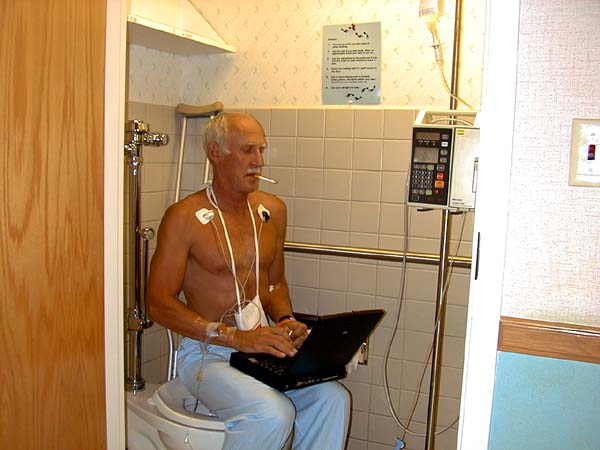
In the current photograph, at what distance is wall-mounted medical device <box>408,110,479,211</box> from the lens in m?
1.55

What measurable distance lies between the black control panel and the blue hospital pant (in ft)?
2.34

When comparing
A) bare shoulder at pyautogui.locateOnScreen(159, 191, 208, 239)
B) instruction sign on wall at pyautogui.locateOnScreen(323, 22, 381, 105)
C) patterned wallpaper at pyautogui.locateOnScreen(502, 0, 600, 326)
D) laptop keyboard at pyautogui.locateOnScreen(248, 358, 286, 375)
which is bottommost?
Result: laptop keyboard at pyautogui.locateOnScreen(248, 358, 286, 375)

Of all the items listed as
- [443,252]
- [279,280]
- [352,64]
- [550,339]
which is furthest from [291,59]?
[550,339]

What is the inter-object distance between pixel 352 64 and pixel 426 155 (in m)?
0.84

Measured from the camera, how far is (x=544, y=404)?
101 cm

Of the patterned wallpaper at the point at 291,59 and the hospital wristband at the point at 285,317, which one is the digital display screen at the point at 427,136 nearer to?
the patterned wallpaper at the point at 291,59

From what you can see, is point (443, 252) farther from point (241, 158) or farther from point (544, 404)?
point (241, 158)

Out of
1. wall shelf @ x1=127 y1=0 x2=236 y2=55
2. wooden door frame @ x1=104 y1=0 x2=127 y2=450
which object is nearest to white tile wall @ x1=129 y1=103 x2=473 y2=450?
wall shelf @ x1=127 y1=0 x2=236 y2=55

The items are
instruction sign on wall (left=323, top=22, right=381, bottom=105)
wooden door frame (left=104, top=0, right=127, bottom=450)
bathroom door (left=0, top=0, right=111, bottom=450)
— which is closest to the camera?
bathroom door (left=0, top=0, right=111, bottom=450)

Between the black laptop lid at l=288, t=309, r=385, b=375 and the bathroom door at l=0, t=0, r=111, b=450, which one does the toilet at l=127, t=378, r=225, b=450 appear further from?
the bathroom door at l=0, t=0, r=111, b=450

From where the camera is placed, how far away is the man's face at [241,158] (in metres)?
2.13

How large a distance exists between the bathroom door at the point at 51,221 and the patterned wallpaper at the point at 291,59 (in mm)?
1068

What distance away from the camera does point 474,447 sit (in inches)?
41.8

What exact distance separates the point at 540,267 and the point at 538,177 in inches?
5.8
